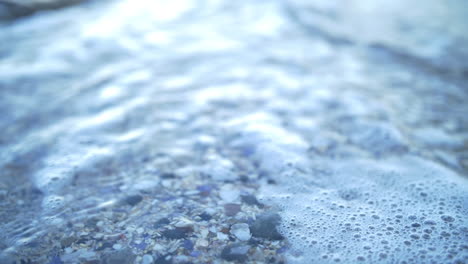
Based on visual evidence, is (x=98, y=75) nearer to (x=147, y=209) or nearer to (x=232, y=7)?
(x=147, y=209)

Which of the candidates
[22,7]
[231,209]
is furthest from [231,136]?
[22,7]

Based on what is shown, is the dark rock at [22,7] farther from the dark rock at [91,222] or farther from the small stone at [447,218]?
the small stone at [447,218]

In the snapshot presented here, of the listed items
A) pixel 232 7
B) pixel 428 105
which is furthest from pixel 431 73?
pixel 232 7

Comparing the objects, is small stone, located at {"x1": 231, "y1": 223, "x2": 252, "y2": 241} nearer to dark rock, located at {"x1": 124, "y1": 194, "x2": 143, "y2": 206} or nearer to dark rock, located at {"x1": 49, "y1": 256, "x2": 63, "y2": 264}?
dark rock, located at {"x1": 124, "y1": 194, "x2": 143, "y2": 206}

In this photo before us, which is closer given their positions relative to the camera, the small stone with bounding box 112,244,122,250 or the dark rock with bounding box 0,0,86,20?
the small stone with bounding box 112,244,122,250

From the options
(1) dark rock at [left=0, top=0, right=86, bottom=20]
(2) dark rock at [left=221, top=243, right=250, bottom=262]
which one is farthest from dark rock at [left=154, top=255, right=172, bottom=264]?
(1) dark rock at [left=0, top=0, right=86, bottom=20]

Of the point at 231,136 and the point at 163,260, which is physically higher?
the point at 231,136

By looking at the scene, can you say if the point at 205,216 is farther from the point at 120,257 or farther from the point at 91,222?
the point at 91,222

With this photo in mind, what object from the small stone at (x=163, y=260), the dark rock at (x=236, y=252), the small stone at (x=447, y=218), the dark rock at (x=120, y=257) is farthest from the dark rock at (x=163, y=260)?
the small stone at (x=447, y=218)
